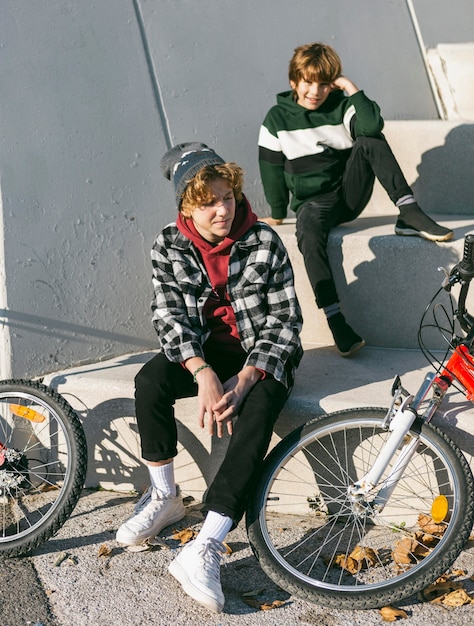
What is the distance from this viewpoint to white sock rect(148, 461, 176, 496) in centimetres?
371

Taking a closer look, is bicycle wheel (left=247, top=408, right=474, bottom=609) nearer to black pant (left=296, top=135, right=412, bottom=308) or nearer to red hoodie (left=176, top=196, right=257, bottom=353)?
red hoodie (left=176, top=196, right=257, bottom=353)

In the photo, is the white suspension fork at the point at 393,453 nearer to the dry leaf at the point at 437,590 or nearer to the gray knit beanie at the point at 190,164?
the dry leaf at the point at 437,590

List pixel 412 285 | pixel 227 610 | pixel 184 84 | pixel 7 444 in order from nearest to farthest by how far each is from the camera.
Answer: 1. pixel 227 610
2. pixel 7 444
3. pixel 412 285
4. pixel 184 84

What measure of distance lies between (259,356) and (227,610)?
0.99 m

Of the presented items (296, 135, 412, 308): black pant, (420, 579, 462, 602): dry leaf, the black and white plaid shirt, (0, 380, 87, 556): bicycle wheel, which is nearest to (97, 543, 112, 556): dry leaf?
(0, 380, 87, 556): bicycle wheel

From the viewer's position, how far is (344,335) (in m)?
4.39

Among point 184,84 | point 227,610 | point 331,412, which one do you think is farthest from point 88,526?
point 184,84

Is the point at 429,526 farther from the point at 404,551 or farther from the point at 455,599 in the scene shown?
the point at 455,599

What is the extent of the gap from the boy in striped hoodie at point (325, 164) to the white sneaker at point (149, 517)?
1.19 meters

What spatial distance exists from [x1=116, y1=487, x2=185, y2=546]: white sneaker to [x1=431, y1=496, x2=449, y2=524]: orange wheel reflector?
110cm

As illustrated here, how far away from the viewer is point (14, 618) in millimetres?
3307

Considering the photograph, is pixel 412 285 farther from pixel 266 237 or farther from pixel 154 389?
pixel 154 389

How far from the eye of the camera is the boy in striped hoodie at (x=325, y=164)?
14.7ft

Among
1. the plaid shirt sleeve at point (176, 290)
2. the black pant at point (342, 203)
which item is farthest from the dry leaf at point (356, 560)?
the black pant at point (342, 203)
